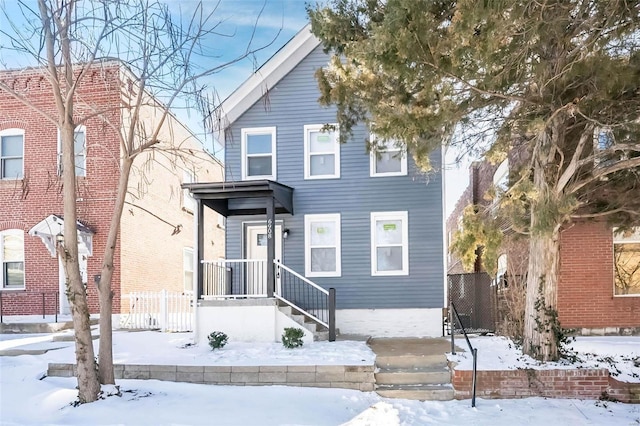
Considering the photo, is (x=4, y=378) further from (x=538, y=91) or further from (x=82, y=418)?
(x=538, y=91)

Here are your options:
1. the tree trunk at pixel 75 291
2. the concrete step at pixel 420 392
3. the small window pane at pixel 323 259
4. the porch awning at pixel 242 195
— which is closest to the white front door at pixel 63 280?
the porch awning at pixel 242 195

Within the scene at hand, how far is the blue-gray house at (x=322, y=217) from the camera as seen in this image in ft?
38.1

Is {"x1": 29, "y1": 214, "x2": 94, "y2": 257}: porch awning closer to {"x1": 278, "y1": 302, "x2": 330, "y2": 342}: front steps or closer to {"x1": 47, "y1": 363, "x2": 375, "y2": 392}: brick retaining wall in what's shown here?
{"x1": 47, "y1": 363, "x2": 375, "y2": 392}: brick retaining wall

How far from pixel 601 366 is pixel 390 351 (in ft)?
11.2

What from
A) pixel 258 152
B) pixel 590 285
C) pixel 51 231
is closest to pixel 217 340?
pixel 258 152

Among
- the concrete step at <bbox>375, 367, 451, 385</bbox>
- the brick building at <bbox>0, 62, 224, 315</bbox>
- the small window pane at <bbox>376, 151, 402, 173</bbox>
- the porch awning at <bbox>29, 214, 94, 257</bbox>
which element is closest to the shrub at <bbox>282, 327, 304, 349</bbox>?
the concrete step at <bbox>375, 367, 451, 385</bbox>

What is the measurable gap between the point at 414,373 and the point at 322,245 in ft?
15.8

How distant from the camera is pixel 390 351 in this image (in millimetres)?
9102

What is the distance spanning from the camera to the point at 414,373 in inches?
308

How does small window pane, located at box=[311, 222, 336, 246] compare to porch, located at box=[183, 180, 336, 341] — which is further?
small window pane, located at box=[311, 222, 336, 246]

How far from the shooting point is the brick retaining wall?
7.63 meters

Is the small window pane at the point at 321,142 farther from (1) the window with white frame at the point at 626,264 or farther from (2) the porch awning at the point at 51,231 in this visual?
(1) the window with white frame at the point at 626,264

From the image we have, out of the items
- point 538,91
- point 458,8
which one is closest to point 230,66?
point 458,8

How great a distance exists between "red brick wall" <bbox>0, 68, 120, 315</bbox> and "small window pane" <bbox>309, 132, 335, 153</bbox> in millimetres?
5255
